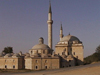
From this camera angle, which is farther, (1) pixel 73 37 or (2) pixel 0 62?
(1) pixel 73 37

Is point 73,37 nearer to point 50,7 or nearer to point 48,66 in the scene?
point 50,7

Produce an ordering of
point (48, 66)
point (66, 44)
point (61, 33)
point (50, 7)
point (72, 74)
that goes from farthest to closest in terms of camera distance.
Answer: point (61, 33) → point (50, 7) → point (66, 44) → point (48, 66) → point (72, 74)

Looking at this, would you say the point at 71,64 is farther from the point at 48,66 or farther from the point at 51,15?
the point at 51,15

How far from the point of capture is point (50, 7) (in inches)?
2078

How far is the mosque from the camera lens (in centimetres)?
3762

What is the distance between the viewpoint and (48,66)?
37750mm

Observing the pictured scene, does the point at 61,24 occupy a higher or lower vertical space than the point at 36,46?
higher

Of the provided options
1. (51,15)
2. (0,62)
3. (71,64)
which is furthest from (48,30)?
(0,62)

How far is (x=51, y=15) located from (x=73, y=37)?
9010 mm

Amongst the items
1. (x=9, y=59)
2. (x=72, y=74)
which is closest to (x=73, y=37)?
(x=9, y=59)

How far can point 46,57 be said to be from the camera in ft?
125

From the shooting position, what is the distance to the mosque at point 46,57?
1481 inches

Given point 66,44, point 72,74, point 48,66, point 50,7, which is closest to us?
point 72,74

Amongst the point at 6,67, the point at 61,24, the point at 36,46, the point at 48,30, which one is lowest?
the point at 6,67
